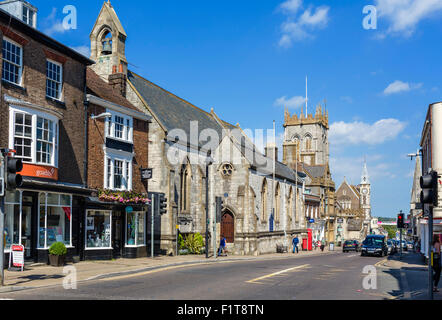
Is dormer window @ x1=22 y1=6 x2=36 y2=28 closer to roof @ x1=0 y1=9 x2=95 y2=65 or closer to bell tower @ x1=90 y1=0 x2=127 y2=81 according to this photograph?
roof @ x1=0 y1=9 x2=95 y2=65

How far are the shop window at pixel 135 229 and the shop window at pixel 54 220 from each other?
5.33 metres

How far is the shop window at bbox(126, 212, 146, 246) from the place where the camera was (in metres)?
28.5

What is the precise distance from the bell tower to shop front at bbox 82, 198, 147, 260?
38.3ft

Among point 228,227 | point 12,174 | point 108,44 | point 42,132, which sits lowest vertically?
point 228,227

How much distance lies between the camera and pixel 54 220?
22.8 metres

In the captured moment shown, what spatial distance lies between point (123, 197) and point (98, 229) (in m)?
2.28

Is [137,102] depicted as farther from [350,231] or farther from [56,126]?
[350,231]

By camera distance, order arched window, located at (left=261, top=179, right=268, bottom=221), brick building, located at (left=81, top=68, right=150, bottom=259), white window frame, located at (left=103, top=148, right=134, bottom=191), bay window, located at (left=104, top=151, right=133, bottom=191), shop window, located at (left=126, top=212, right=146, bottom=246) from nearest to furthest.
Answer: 1. brick building, located at (left=81, top=68, right=150, bottom=259)
2. white window frame, located at (left=103, top=148, right=134, bottom=191)
3. bay window, located at (left=104, top=151, right=133, bottom=191)
4. shop window, located at (left=126, top=212, right=146, bottom=246)
5. arched window, located at (left=261, top=179, right=268, bottom=221)

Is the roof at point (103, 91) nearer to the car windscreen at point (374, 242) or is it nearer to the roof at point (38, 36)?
the roof at point (38, 36)

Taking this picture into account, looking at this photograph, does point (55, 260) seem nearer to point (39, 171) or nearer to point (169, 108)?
point (39, 171)

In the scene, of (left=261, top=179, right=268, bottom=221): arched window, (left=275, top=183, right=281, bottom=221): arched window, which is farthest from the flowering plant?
(left=275, top=183, right=281, bottom=221): arched window

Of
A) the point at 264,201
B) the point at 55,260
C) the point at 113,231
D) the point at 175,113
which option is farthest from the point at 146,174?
the point at 264,201

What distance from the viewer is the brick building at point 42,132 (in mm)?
20484
